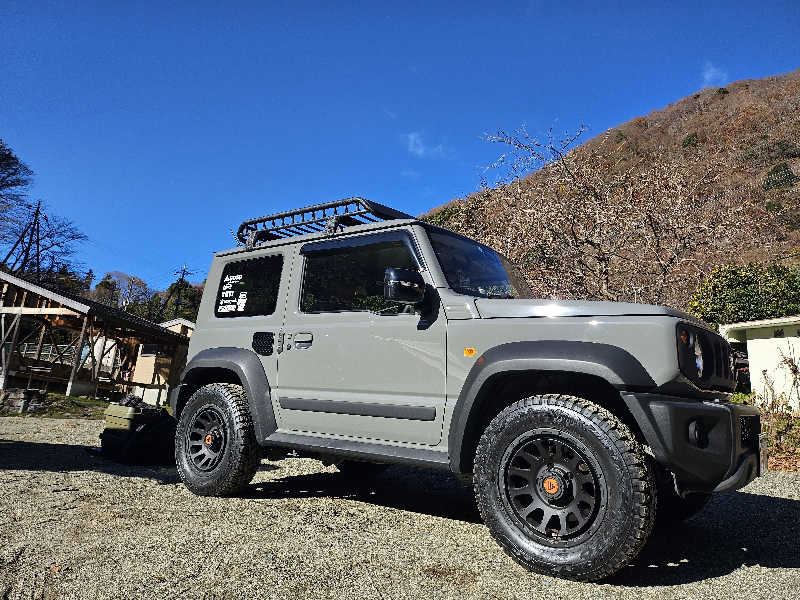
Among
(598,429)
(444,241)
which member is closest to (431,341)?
(444,241)

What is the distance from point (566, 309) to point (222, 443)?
293cm

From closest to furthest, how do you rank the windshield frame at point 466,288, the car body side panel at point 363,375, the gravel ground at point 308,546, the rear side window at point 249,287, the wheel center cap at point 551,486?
the gravel ground at point 308,546, the wheel center cap at point 551,486, the car body side panel at point 363,375, the windshield frame at point 466,288, the rear side window at point 249,287

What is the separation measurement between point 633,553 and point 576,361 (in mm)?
928

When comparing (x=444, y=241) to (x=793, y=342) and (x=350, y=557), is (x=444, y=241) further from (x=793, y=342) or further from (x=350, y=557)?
(x=793, y=342)

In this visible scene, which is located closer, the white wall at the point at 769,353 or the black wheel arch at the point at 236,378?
the black wheel arch at the point at 236,378

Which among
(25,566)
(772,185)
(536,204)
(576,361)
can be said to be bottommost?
(25,566)

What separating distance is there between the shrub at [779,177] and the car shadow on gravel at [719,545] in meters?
41.8

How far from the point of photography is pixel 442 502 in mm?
4422

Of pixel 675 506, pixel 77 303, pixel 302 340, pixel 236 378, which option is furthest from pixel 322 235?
pixel 77 303

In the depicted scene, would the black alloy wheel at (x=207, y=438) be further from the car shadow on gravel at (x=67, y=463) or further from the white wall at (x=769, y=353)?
the white wall at (x=769, y=353)

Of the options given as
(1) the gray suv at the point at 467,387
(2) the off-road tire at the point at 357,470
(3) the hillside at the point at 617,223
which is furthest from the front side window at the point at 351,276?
(3) the hillside at the point at 617,223

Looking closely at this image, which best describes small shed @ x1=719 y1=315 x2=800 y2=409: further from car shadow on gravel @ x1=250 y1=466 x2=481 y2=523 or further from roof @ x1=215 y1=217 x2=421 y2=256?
roof @ x1=215 y1=217 x2=421 y2=256

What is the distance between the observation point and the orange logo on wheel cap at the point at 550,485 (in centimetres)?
270

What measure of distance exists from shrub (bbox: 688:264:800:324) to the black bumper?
47.8 feet
